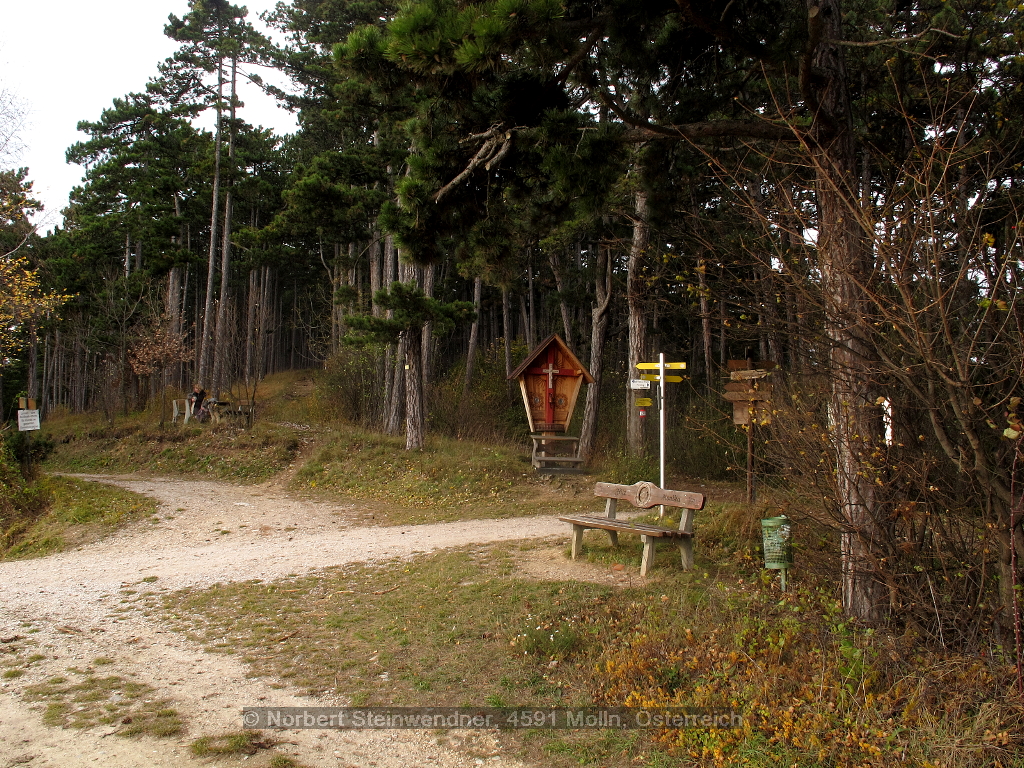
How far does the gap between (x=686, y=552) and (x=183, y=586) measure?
567cm

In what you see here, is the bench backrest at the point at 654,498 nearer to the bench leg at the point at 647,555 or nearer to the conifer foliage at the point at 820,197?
the bench leg at the point at 647,555

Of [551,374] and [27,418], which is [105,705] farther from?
[27,418]

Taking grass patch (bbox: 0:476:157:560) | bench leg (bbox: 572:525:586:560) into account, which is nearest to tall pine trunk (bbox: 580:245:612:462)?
bench leg (bbox: 572:525:586:560)

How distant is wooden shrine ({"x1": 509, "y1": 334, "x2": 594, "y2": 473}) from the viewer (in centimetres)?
1576

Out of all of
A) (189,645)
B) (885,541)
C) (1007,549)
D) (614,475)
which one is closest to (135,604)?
(189,645)

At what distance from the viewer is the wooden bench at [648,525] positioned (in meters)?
7.20

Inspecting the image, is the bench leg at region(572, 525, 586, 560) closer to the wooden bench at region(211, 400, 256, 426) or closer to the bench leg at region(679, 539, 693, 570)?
the bench leg at region(679, 539, 693, 570)

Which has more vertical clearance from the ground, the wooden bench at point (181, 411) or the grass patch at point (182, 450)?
the wooden bench at point (181, 411)

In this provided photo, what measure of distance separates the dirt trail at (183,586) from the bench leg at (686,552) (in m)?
0.87

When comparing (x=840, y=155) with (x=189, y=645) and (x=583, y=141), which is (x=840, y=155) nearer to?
(x=583, y=141)

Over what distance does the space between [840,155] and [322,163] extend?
594 inches

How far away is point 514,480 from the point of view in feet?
48.6

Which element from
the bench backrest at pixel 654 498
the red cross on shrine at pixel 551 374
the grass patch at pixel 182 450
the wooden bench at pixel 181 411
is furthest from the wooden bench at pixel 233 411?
the bench backrest at pixel 654 498

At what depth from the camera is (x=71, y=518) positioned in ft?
40.8
